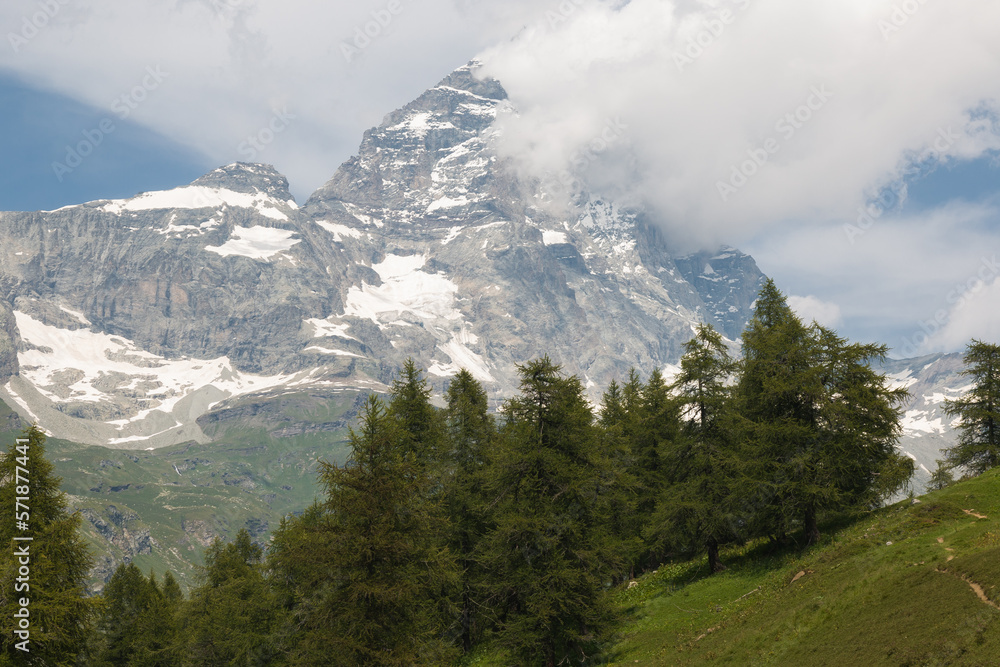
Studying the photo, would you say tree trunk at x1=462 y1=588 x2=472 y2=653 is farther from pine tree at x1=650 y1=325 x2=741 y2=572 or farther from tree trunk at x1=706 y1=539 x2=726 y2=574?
tree trunk at x1=706 y1=539 x2=726 y2=574

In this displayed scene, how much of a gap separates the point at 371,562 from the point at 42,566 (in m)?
13.4

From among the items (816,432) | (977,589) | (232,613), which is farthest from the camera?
(232,613)

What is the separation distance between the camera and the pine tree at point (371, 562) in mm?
23438

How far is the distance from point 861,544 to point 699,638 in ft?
25.8

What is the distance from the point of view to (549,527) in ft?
91.7

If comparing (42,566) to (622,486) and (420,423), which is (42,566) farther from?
(622,486)

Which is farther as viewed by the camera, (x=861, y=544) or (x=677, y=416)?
(x=677, y=416)

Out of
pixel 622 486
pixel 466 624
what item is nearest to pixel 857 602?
pixel 622 486

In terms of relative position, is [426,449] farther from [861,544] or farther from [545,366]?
[861,544]

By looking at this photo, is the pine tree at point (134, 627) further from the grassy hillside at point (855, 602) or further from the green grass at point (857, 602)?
the green grass at point (857, 602)

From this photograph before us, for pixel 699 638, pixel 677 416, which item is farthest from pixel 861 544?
pixel 677 416

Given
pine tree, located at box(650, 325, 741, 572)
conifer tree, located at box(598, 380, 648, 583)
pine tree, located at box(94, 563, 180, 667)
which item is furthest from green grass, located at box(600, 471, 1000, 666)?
pine tree, located at box(94, 563, 180, 667)

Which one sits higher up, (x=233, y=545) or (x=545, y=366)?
(x=545, y=366)

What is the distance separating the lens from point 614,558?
97.9 feet
